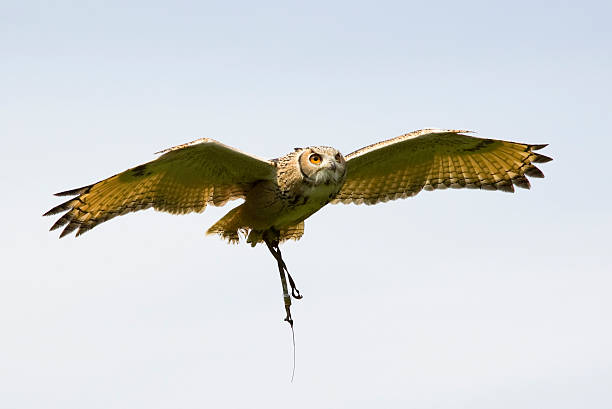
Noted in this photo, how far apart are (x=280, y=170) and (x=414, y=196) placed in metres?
2.17

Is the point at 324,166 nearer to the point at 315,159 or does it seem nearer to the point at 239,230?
the point at 315,159

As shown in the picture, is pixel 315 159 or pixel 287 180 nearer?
pixel 315 159

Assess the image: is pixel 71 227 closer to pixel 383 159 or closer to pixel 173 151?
pixel 173 151

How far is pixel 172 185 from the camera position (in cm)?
959

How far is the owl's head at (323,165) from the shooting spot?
346 inches

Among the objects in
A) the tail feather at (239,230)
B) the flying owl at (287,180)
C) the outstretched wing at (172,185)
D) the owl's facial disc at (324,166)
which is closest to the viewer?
the owl's facial disc at (324,166)

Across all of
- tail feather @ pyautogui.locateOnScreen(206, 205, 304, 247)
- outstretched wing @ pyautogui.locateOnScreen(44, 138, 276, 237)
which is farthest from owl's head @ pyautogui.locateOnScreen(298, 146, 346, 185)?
tail feather @ pyautogui.locateOnScreen(206, 205, 304, 247)

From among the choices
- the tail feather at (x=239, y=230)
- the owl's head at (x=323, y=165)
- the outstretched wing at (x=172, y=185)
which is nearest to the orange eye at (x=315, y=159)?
the owl's head at (x=323, y=165)

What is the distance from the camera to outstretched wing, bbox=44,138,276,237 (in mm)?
9164

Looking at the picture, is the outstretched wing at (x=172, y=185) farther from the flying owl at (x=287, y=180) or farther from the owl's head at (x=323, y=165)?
the owl's head at (x=323, y=165)

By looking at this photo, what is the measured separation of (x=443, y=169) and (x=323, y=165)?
2.38m

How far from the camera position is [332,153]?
8859 millimetres

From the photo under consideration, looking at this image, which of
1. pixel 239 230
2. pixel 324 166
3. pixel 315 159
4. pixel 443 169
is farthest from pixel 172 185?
pixel 443 169

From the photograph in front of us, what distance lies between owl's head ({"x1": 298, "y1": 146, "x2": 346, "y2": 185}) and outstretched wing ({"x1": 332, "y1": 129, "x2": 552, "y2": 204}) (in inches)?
57.8
